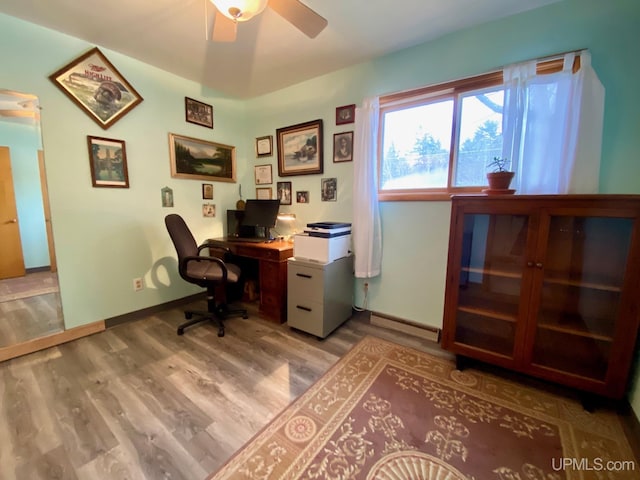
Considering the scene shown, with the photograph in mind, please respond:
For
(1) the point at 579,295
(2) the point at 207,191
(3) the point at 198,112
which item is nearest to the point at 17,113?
(3) the point at 198,112

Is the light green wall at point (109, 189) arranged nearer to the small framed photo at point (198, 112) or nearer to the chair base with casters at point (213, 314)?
the small framed photo at point (198, 112)

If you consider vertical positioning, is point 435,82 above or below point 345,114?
above

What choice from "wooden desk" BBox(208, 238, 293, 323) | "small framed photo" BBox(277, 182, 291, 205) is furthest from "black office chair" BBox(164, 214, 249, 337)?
"small framed photo" BBox(277, 182, 291, 205)

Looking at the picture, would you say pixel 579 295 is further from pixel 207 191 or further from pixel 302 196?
pixel 207 191

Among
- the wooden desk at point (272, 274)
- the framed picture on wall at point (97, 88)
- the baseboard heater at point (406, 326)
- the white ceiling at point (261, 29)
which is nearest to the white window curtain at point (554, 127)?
the white ceiling at point (261, 29)

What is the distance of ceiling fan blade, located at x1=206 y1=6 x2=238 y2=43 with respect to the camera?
1408 mm

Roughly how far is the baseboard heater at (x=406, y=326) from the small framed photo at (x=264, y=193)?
1842 mm

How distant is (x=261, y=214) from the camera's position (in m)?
2.79

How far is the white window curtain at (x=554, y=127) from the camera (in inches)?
57.7

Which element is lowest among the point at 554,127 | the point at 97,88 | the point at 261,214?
the point at 261,214

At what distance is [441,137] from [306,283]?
5.41 ft

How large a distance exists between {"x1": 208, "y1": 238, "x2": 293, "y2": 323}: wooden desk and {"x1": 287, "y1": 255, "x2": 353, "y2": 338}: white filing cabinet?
14 cm

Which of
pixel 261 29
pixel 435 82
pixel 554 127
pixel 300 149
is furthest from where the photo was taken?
pixel 300 149

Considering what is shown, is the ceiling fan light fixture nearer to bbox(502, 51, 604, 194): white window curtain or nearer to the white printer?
the white printer
